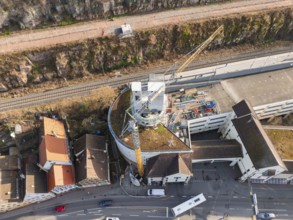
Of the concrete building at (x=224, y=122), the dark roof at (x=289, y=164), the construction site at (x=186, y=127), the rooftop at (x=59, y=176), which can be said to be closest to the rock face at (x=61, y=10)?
the construction site at (x=186, y=127)

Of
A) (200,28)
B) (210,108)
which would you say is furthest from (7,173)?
(200,28)

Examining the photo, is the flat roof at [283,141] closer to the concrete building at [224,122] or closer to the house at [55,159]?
the concrete building at [224,122]

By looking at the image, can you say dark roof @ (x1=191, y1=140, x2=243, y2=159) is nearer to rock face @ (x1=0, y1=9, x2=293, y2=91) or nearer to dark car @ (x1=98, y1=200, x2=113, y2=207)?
dark car @ (x1=98, y1=200, x2=113, y2=207)

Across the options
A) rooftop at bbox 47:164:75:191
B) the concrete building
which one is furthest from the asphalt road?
rooftop at bbox 47:164:75:191

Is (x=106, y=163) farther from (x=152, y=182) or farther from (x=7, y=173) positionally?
(x=7, y=173)

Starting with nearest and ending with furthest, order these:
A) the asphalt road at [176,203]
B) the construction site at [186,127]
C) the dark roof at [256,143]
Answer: the dark roof at [256,143] < the construction site at [186,127] < the asphalt road at [176,203]

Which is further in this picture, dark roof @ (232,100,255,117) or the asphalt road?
the asphalt road
